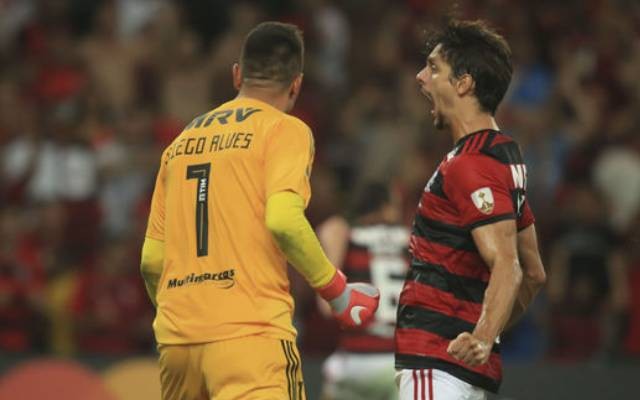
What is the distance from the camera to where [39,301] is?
34.5ft

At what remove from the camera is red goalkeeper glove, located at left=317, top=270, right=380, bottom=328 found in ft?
18.0

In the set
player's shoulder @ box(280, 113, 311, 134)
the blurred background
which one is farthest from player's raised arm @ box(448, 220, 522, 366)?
the blurred background

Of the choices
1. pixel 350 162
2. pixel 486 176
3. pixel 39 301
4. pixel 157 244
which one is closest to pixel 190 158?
pixel 157 244

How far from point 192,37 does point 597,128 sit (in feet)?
12.5

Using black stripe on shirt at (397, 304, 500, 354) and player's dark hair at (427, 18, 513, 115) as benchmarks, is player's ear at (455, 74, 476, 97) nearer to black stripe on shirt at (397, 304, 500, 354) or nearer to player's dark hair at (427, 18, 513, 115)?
player's dark hair at (427, 18, 513, 115)

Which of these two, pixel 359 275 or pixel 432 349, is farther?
pixel 359 275

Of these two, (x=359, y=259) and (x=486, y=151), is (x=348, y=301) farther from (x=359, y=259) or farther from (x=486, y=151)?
(x=359, y=259)

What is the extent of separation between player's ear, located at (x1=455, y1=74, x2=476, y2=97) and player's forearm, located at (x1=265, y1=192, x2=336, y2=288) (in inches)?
29.8

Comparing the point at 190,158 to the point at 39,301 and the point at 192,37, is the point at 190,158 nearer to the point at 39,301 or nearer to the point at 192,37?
the point at 39,301

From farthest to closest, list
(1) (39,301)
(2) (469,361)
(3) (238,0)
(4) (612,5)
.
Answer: (3) (238,0)
(4) (612,5)
(1) (39,301)
(2) (469,361)

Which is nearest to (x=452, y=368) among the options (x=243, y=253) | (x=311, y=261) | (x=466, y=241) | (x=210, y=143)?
(x=466, y=241)

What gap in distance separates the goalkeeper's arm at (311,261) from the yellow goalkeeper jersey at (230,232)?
0.08 metres

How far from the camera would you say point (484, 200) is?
5.12 meters

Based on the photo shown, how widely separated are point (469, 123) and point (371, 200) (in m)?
3.50
